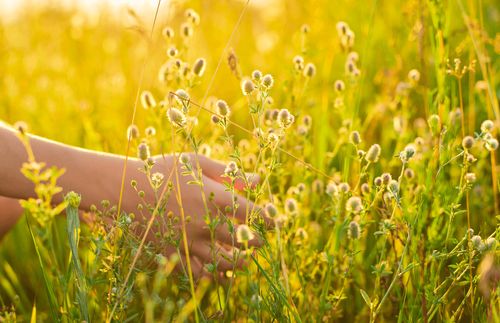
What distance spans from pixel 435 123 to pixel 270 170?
460 mm

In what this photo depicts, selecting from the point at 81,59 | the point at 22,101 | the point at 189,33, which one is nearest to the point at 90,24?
the point at 81,59

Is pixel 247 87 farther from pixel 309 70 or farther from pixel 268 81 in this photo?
pixel 309 70

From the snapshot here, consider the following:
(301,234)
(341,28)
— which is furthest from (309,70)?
(301,234)

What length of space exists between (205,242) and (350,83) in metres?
0.64

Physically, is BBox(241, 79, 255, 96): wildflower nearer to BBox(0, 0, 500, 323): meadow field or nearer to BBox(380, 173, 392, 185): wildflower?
BBox(0, 0, 500, 323): meadow field

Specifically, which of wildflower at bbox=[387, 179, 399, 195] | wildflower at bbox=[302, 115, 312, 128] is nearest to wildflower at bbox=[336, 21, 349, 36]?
wildflower at bbox=[302, 115, 312, 128]

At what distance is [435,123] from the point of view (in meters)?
1.47

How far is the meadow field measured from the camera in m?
1.22

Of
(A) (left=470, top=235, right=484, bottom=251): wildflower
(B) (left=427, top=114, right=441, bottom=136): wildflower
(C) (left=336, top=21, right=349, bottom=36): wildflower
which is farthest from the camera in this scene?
(C) (left=336, top=21, right=349, bottom=36): wildflower

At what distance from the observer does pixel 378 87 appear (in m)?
3.04

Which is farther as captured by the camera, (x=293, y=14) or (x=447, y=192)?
(x=293, y=14)

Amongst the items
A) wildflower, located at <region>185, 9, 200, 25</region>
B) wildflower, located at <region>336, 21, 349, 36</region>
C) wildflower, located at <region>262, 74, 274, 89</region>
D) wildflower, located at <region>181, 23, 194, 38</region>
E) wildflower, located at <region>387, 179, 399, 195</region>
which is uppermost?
wildflower, located at <region>336, 21, 349, 36</region>

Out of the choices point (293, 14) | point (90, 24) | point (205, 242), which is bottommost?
point (205, 242)

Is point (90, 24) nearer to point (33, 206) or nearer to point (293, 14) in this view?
point (293, 14)
